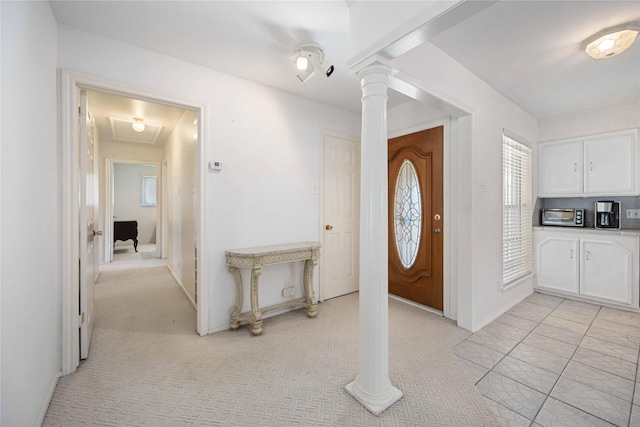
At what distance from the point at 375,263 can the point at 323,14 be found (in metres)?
1.60

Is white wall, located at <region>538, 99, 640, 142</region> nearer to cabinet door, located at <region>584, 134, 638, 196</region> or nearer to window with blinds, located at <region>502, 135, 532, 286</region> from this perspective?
cabinet door, located at <region>584, 134, 638, 196</region>

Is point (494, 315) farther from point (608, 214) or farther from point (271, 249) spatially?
point (271, 249)

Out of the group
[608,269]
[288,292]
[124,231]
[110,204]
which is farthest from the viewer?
[124,231]

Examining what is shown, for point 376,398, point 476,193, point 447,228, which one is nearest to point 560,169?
point 476,193

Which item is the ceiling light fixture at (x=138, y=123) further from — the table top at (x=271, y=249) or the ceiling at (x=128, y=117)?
the table top at (x=271, y=249)

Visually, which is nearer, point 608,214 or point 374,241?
point 374,241

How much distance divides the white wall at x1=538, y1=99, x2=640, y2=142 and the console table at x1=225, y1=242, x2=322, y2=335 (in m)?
3.58

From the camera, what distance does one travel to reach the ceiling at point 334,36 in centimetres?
166

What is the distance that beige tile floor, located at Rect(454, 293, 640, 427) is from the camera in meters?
1.53

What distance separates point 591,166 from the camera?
3.32m

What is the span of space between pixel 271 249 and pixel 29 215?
1594mm

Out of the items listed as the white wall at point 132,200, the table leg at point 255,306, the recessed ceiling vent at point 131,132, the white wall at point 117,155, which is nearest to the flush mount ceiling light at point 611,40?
the table leg at point 255,306

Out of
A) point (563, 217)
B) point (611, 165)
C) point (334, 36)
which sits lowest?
point (563, 217)

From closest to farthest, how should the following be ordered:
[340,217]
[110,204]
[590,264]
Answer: [590,264] → [340,217] → [110,204]
